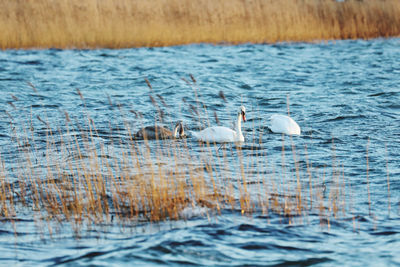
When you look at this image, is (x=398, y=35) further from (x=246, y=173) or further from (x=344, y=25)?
(x=246, y=173)

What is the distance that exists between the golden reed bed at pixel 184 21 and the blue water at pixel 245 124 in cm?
45

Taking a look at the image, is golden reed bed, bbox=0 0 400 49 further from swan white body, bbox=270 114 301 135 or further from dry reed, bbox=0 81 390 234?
dry reed, bbox=0 81 390 234

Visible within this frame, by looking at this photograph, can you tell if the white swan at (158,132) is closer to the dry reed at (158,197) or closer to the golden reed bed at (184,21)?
the dry reed at (158,197)

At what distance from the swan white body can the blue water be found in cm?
16

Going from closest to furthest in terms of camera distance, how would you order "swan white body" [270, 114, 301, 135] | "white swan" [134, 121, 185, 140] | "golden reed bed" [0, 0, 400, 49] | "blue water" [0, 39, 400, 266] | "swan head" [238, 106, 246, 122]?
1. "blue water" [0, 39, 400, 266]
2. "white swan" [134, 121, 185, 140]
3. "swan white body" [270, 114, 301, 135]
4. "swan head" [238, 106, 246, 122]
5. "golden reed bed" [0, 0, 400, 49]

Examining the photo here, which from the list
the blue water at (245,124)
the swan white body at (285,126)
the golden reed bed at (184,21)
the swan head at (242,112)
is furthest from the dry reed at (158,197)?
the golden reed bed at (184,21)

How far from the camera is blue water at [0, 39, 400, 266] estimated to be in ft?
15.9

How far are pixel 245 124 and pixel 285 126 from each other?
5.18ft

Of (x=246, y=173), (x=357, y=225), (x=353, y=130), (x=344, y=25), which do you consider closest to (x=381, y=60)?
(x=344, y=25)

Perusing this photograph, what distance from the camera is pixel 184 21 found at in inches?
772

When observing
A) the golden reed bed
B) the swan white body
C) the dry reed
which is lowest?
the dry reed

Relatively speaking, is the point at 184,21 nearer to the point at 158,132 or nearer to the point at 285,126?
the point at 285,126

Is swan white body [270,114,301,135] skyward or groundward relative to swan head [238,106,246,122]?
groundward

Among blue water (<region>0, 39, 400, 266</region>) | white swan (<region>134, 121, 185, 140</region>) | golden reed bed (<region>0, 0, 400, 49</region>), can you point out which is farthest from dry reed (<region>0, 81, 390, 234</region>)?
golden reed bed (<region>0, 0, 400, 49</region>)
